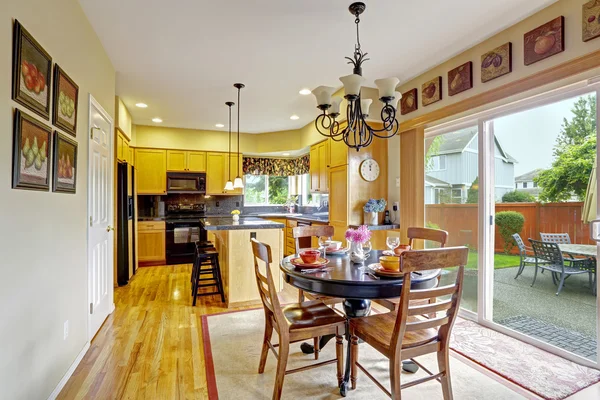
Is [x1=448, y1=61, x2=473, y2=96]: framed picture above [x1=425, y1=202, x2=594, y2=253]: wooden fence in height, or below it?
above

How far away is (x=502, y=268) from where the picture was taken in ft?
9.34

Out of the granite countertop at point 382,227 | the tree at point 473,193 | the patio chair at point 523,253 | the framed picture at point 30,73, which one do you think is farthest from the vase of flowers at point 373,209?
the framed picture at point 30,73

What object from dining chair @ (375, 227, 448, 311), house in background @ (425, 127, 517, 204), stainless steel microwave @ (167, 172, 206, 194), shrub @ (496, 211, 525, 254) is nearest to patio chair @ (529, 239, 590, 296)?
shrub @ (496, 211, 525, 254)

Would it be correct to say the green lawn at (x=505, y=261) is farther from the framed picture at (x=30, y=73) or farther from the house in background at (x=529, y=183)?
the framed picture at (x=30, y=73)

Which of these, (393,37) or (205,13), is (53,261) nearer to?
(205,13)

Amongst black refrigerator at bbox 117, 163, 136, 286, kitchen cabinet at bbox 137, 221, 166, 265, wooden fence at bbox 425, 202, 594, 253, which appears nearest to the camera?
wooden fence at bbox 425, 202, 594, 253

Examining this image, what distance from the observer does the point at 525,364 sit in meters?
2.20

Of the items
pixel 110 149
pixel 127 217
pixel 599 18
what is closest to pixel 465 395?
pixel 599 18

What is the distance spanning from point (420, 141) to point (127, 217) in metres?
4.20

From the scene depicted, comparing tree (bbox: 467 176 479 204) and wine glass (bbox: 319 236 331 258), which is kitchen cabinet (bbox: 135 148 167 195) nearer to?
wine glass (bbox: 319 236 331 258)

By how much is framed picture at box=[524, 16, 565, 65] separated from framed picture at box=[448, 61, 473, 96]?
1.65 ft

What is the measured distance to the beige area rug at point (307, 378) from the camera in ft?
6.16

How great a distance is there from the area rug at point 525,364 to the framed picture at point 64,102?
3277 millimetres

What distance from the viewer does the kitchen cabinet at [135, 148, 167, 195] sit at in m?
5.65
